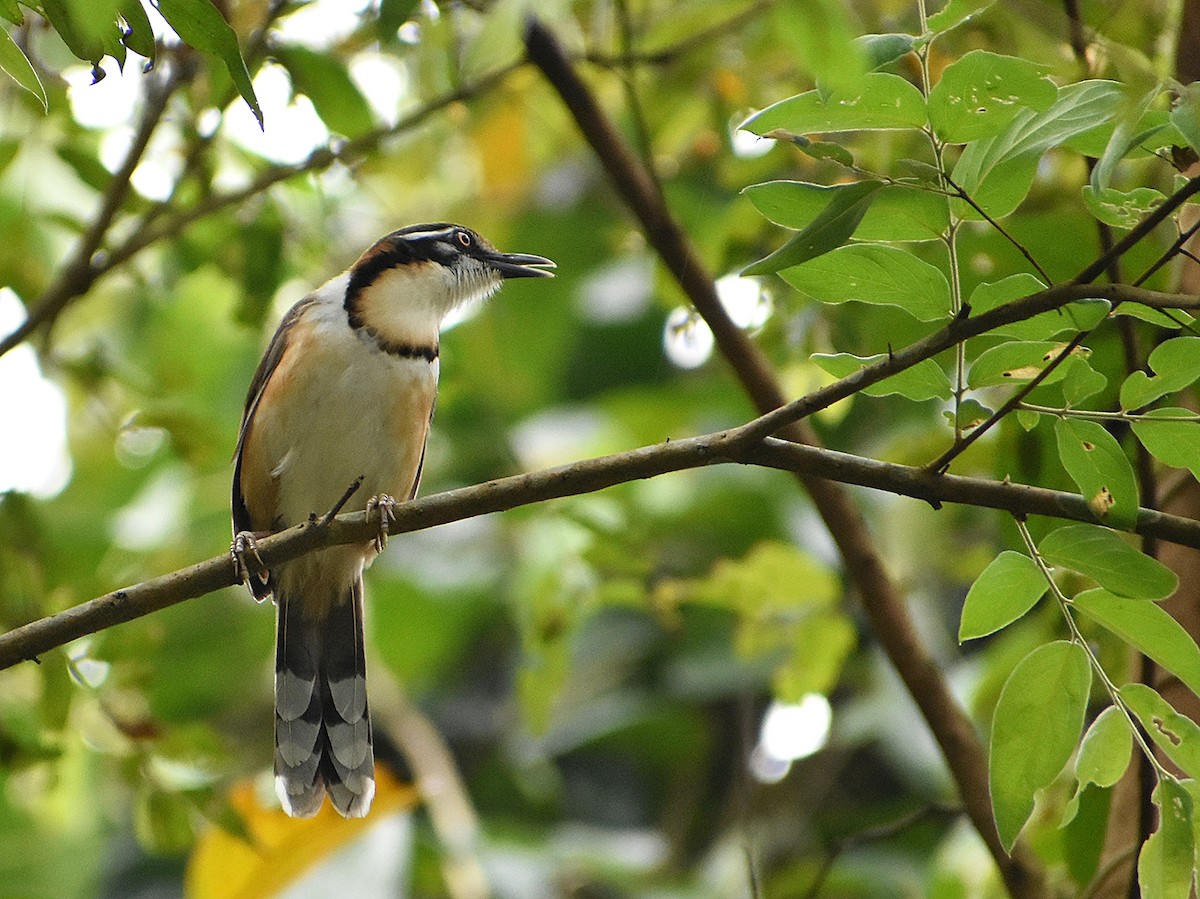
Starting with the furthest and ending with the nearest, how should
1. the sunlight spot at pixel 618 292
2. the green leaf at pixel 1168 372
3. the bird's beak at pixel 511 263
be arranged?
the sunlight spot at pixel 618 292, the bird's beak at pixel 511 263, the green leaf at pixel 1168 372

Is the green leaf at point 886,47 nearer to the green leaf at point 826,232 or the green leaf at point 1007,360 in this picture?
the green leaf at point 826,232

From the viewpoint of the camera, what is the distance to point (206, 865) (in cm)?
466

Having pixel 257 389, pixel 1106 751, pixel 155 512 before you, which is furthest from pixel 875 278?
pixel 155 512

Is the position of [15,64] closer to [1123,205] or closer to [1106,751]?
[1123,205]

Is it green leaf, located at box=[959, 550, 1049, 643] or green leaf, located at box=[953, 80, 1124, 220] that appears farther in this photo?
green leaf, located at box=[959, 550, 1049, 643]

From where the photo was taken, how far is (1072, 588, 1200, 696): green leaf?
1.99m

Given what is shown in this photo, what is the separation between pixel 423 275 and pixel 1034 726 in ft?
9.70

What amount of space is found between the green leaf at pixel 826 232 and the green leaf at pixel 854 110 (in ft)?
A: 0.29

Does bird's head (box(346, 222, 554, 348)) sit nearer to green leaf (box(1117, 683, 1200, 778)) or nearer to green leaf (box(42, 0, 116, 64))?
green leaf (box(42, 0, 116, 64))

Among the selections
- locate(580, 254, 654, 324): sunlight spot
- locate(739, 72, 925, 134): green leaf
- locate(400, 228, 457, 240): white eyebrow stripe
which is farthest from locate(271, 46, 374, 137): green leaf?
locate(580, 254, 654, 324): sunlight spot

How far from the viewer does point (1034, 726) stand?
2.05m

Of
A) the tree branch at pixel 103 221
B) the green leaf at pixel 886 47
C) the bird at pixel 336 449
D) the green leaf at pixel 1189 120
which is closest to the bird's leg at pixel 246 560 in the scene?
the bird at pixel 336 449

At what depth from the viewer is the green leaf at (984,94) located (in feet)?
5.67

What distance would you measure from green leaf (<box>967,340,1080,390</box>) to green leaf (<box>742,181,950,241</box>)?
19cm
